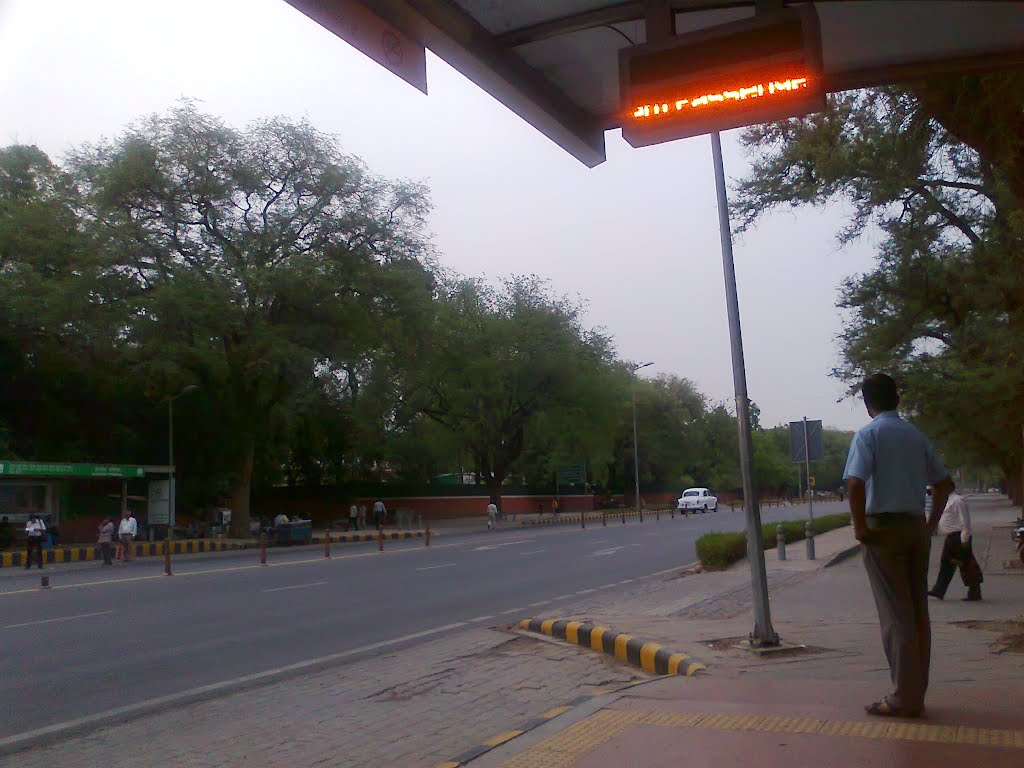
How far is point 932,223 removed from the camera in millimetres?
18656

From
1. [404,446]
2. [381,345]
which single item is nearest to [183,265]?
[381,345]

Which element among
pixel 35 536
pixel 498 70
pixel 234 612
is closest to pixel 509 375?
pixel 35 536

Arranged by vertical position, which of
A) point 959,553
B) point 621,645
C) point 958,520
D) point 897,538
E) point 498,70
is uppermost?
point 498,70

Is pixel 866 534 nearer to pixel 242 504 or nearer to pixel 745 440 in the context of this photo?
pixel 745 440

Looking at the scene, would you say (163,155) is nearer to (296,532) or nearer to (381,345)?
(381,345)

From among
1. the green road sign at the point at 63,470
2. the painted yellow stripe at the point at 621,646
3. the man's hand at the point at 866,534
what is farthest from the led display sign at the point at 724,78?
the green road sign at the point at 63,470

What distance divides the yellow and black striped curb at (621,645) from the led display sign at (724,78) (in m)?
4.33

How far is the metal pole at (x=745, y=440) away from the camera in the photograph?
8711 millimetres

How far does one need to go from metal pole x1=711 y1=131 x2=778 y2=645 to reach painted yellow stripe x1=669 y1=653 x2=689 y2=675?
791mm

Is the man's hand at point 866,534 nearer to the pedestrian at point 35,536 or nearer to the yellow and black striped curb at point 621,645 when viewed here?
the yellow and black striped curb at point 621,645

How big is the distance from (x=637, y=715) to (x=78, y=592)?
1525 cm

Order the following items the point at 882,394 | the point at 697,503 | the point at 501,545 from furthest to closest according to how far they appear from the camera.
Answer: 1. the point at 697,503
2. the point at 501,545
3. the point at 882,394

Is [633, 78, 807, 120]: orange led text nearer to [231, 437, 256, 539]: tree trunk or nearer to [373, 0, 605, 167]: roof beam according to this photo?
[373, 0, 605, 167]: roof beam

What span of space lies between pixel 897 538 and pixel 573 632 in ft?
19.9
